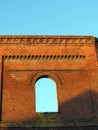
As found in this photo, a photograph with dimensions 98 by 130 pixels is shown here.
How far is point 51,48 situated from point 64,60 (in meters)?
0.97

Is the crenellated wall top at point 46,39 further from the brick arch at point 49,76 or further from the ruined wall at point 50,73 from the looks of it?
the brick arch at point 49,76

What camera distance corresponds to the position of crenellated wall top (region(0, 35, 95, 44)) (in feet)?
51.6

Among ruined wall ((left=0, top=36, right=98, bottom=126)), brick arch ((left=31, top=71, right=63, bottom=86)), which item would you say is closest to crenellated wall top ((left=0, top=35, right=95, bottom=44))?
ruined wall ((left=0, top=36, right=98, bottom=126))

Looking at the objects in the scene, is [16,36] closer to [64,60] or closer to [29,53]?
[29,53]

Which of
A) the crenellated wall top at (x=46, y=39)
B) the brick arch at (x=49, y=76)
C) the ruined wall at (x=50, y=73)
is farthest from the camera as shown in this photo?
the crenellated wall top at (x=46, y=39)

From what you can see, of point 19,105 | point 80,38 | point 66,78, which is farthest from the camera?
point 80,38

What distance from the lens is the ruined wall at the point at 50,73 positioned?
14.0 m

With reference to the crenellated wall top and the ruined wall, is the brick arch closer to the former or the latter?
the ruined wall

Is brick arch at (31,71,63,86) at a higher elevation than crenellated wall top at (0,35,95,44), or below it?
below

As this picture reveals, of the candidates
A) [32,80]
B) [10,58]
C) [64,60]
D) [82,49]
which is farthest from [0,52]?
[82,49]

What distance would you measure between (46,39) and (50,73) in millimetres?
2048

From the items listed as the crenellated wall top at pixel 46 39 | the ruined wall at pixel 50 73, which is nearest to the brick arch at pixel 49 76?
the ruined wall at pixel 50 73

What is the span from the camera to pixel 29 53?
1552 centimetres

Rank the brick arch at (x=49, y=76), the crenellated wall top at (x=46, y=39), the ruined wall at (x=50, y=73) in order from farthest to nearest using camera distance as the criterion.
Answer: the crenellated wall top at (x=46, y=39) < the brick arch at (x=49, y=76) < the ruined wall at (x=50, y=73)
